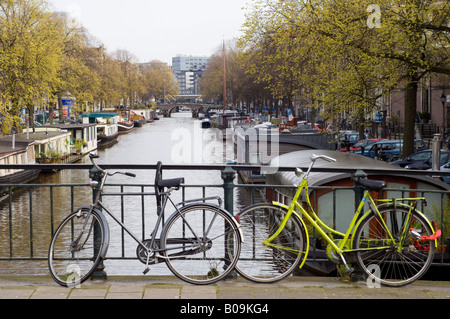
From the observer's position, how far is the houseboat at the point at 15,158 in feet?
96.5

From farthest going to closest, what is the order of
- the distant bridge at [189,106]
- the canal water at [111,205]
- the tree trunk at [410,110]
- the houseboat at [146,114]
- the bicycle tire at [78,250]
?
the distant bridge at [189,106], the houseboat at [146,114], the tree trunk at [410,110], the canal water at [111,205], the bicycle tire at [78,250]

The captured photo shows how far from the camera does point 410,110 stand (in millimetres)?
24438

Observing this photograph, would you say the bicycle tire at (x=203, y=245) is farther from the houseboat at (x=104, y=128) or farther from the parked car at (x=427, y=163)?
the houseboat at (x=104, y=128)

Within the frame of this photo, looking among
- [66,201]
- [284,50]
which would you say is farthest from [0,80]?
[284,50]

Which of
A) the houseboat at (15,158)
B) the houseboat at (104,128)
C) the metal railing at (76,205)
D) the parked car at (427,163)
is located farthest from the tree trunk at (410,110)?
the houseboat at (104,128)

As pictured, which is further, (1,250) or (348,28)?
(348,28)

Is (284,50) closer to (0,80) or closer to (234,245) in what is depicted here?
(0,80)

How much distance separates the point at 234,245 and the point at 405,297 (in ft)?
4.88

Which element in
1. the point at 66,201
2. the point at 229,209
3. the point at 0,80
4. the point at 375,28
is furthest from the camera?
the point at 0,80

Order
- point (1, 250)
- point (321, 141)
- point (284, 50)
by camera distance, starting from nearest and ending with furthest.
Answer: point (1, 250) < point (284, 50) < point (321, 141)

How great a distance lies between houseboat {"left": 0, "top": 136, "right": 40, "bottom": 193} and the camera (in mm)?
29405

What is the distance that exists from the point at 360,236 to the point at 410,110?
1986cm

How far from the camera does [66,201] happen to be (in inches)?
1103

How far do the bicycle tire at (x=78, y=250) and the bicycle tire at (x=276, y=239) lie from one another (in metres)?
1.23
